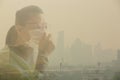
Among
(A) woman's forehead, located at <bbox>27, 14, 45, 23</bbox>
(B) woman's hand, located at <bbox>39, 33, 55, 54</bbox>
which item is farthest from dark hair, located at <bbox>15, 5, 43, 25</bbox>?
(B) woman's hand, located at <bbox>39, 33, 55, 54</bbox>

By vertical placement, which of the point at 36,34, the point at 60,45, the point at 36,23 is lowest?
the point at 60,45

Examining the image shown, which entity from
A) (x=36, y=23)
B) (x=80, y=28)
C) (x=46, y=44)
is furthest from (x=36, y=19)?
(x=80, y=28)

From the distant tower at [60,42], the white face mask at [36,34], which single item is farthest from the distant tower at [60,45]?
the white face mask at [36,34]

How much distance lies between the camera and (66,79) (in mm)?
1980

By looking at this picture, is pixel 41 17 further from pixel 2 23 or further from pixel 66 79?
pixel 66 79

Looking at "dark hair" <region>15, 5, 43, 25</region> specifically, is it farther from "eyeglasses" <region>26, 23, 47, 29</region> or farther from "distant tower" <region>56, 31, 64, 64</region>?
"distant tower" <region>56, 31, 64, 64</region>

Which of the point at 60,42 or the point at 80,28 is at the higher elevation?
the point at 80,28

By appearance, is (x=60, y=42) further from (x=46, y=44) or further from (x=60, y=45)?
(x=46, y=44)

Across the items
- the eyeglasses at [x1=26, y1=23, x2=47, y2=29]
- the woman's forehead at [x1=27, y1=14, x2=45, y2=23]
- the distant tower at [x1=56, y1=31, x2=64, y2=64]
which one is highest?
the woman's forehead at [x1=27, y1=14, x2=45, y2=23]

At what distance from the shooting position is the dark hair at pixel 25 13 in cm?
206

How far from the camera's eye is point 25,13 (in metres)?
2.07

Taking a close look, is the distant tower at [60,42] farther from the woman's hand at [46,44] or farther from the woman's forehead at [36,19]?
the woman's forehead at [36,19]

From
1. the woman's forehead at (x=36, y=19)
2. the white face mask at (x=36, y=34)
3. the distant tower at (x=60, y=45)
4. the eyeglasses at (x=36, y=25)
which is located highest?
the woman's forehead at (x=36, y=19)

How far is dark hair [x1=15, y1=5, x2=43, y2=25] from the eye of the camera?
6.77 ft
